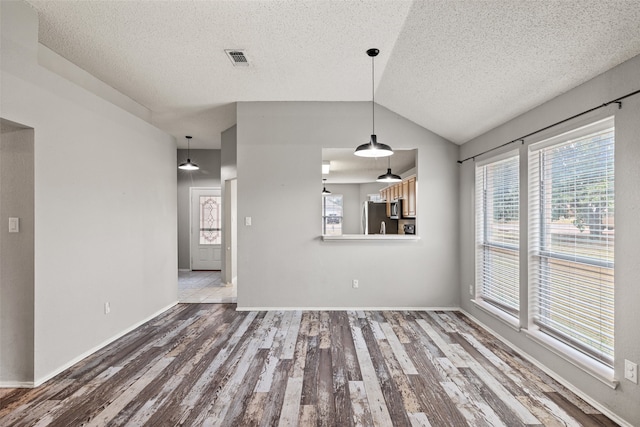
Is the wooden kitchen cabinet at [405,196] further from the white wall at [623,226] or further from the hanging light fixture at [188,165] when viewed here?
the hanging light fixture at [188,165]

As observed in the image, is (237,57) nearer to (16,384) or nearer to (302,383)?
(302,383)

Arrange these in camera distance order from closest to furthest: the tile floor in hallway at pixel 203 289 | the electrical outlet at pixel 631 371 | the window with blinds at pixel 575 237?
the electrical outlet at pixel 631 371, the window with blinds at pixel 575 237, the tile floor in hallway at pixel 203 289

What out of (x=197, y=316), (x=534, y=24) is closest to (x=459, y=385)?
(x=534, y=24)

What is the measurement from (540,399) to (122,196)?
4.34m

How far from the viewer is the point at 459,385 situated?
2.54 meters

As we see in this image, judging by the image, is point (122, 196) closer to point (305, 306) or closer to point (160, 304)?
point (160, 304)

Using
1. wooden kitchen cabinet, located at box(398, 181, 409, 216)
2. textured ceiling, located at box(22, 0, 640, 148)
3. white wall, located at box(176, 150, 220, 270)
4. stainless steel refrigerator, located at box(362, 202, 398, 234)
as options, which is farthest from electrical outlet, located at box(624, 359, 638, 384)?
white wall, located at box(176, 150, 220, 270)

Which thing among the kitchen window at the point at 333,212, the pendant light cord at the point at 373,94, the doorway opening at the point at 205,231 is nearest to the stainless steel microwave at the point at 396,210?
the pendant light cord at the point at 373,94

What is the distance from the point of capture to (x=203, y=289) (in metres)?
6.01

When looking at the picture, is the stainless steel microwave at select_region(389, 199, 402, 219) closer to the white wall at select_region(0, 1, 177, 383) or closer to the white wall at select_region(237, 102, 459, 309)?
the white wall at select_region(237, 102, 459, 309)

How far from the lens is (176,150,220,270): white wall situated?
7.88 m

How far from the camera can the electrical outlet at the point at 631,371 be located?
2000 millimetres

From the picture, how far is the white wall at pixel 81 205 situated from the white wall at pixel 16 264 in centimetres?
6

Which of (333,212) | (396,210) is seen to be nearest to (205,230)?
(396,210)
